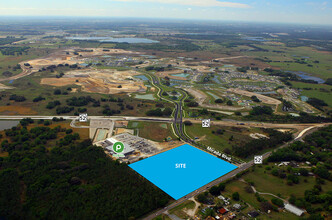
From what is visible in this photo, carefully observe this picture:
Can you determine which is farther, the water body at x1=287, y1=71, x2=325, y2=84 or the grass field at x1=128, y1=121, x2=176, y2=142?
the water body at x1=287, y1=71, x2=325, y2=84

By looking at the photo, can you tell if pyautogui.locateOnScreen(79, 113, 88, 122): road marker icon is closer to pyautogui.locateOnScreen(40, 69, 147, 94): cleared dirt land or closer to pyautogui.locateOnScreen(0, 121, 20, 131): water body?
pyautogui.locateOnScreen(0, 121, 20, 131): water body

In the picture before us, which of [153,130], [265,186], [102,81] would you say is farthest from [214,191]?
[102,81]

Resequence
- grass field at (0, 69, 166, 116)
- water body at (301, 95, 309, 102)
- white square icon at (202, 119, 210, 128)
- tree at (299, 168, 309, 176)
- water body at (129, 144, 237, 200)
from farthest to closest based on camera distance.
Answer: water body at (301, 95, 309, 102), grass field at (0, 69, 166, 116), white square icon at (202, 119, 210, 128), tree at (299, 168, 309, 176), water body at (129, 144, 237, 200)

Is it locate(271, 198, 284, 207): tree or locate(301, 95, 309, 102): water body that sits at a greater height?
locate(301, 95, 309, 102): water body

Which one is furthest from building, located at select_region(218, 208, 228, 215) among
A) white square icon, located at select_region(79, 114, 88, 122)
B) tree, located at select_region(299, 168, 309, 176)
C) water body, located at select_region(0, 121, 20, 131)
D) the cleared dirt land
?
the cleared dirt land

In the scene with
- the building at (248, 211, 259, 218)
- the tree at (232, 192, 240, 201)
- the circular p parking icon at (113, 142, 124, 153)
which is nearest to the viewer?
the building at (248, 211, 259, 218)

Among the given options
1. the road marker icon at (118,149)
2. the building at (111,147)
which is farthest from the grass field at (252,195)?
the road marker icon at (118,149)

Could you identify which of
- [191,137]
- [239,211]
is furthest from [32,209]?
[191,137]

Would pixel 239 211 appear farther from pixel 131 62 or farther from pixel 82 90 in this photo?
pixel 131 62
